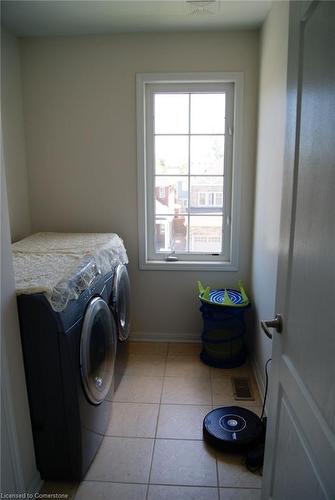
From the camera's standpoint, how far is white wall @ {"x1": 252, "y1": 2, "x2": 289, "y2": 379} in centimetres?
182

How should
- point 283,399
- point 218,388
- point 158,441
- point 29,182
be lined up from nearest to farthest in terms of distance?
point 283,399 → point 158,441 → point 218,388 → point 29,182

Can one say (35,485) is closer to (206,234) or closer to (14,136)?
(206,234)

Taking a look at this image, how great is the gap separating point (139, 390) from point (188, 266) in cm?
99

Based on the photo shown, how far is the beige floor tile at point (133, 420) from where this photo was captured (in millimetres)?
1909

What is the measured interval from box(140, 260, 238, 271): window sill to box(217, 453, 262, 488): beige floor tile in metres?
1.34

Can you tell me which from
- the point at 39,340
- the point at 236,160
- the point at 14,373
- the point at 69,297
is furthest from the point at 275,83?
the point at 14,373

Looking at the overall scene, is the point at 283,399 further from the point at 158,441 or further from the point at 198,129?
the point at 198,129

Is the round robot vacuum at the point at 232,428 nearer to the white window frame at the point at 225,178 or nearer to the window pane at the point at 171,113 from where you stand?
the white window frame at the point at 225,178

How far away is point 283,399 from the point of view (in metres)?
1.14

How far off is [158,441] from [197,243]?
147 cm

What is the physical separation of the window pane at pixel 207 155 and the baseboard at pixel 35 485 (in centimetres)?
213

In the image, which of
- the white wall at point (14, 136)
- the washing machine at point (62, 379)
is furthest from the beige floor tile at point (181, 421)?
the white wall at point (14, 136)

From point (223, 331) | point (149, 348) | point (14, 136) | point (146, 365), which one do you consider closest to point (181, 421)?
point (146, 365)

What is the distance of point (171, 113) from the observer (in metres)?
2.62
